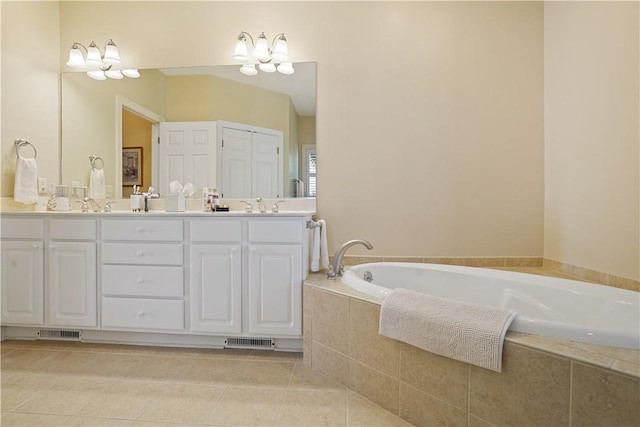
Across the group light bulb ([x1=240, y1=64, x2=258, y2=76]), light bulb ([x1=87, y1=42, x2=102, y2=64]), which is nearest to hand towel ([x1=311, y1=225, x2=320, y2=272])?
light bulb ([x1=240, y1=64, x2=258, y2=76])

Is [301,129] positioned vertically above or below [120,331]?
above

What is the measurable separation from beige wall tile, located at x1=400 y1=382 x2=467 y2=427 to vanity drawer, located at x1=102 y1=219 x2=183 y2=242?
59.0 inches

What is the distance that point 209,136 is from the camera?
2463mm

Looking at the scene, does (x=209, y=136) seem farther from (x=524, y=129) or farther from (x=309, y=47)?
(x=524, y=129)

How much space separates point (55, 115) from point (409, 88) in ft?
8.81

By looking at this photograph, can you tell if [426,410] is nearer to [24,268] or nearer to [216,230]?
[216,230]

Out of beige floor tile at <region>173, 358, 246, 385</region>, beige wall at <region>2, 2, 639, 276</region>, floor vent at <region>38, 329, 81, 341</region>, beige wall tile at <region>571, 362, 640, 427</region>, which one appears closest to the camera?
beige wall tile at <region>571, 362, 640, 427</region>

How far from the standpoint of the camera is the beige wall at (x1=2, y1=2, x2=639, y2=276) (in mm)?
2318

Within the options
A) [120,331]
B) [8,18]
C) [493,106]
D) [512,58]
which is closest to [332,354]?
[120,331]

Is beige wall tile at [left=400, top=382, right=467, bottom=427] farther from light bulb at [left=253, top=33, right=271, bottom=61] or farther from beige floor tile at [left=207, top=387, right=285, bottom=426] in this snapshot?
light bulb at [left=253, top=33, right=271, bottom=61]

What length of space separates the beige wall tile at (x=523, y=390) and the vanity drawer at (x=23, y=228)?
2534 mm

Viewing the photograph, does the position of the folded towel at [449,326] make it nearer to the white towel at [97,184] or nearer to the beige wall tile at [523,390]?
the beige wall tile at [523,390]

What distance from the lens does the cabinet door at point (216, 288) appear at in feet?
6.52

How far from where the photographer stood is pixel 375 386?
151 centimetres
